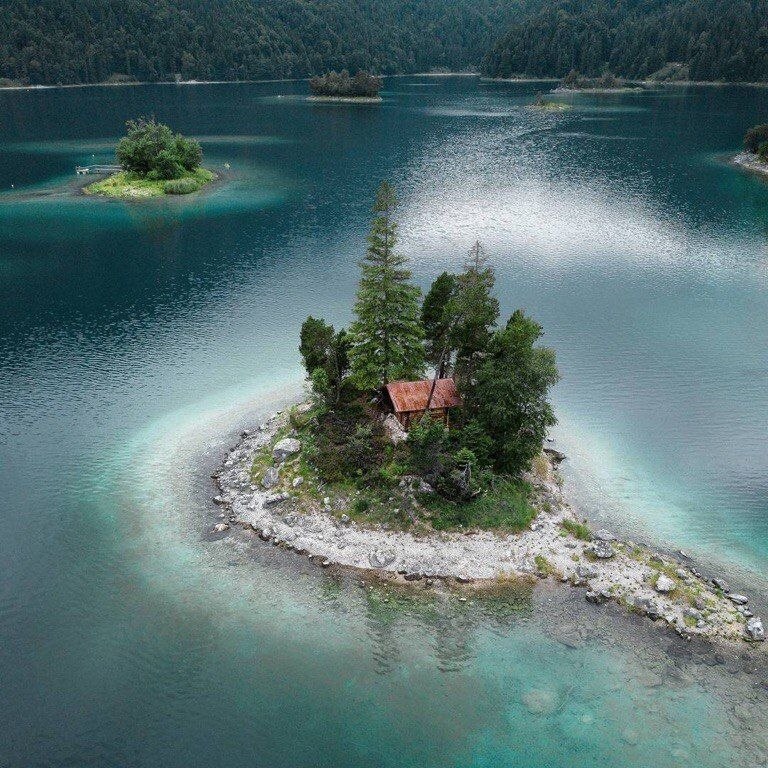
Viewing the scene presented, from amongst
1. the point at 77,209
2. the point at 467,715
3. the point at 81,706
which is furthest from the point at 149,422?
the point at 77,209

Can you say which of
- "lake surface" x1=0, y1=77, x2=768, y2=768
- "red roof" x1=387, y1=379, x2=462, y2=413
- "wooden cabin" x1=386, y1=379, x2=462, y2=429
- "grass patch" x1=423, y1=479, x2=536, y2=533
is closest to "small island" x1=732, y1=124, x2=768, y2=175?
"lake surface" x1=0, y1=77, x2=768, y2=768

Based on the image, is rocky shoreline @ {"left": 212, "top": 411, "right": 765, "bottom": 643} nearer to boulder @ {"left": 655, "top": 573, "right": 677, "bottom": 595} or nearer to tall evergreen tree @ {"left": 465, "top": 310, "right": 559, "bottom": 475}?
boulder @ {"left": 655, "top": 573, "right": 677, "bottom": 595}

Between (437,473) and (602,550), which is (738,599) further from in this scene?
(437,473)

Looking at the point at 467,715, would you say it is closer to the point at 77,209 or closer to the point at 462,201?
the point at 462,201

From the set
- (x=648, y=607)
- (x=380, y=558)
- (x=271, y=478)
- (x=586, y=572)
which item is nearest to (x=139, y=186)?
(x=271, y=478)

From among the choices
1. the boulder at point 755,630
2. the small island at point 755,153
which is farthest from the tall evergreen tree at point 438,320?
the small island at point 755,153

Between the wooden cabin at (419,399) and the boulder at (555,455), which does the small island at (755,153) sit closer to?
the boulder at (555,455)
